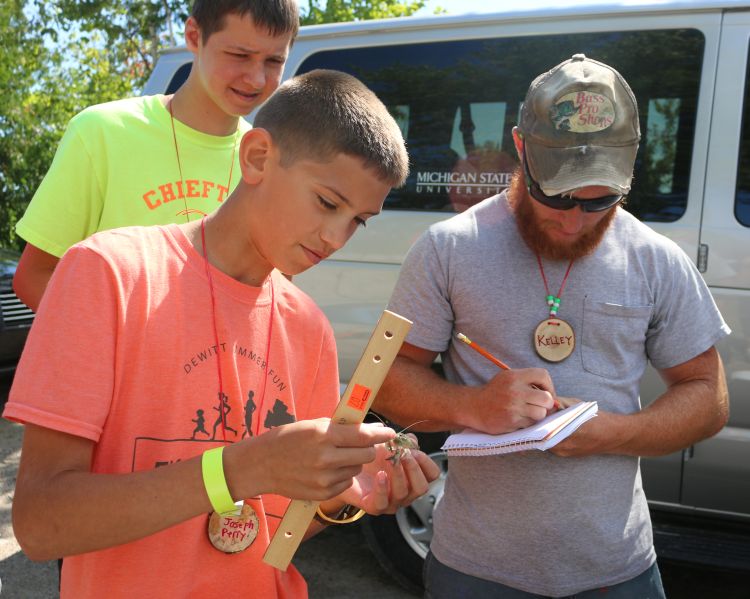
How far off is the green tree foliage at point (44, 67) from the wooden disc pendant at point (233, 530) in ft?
30.0

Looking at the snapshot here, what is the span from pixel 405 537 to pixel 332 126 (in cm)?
261

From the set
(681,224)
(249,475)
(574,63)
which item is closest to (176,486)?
(249,475)

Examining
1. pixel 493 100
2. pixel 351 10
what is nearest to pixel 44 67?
pixel 351 10

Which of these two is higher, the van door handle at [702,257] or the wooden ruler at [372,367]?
the wooden ruler at [372,367]

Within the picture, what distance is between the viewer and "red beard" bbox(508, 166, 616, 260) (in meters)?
2.08

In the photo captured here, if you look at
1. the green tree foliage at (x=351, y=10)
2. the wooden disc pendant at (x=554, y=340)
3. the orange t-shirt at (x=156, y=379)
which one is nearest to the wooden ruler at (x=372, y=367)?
the orange t-shirt at (x=156, y=379)

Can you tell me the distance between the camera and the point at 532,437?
5.80ft

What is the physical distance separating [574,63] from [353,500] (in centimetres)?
121

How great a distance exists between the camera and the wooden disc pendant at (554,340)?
2047mm

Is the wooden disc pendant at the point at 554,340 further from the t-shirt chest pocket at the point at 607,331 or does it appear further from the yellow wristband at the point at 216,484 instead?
the yellow wristband at the point at 216,484

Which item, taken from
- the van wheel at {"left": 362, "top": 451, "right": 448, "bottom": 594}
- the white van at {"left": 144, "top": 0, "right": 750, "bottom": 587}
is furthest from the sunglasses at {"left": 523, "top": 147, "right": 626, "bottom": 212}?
the van wheel at {"left": 362, "top": 451, "right": 448, "bottom": 594}

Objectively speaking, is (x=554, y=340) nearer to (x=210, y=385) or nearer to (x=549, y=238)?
(x=549, y=238)

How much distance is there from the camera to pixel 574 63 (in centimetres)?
209

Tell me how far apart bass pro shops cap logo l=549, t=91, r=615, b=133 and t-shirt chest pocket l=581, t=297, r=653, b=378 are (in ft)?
1.38
